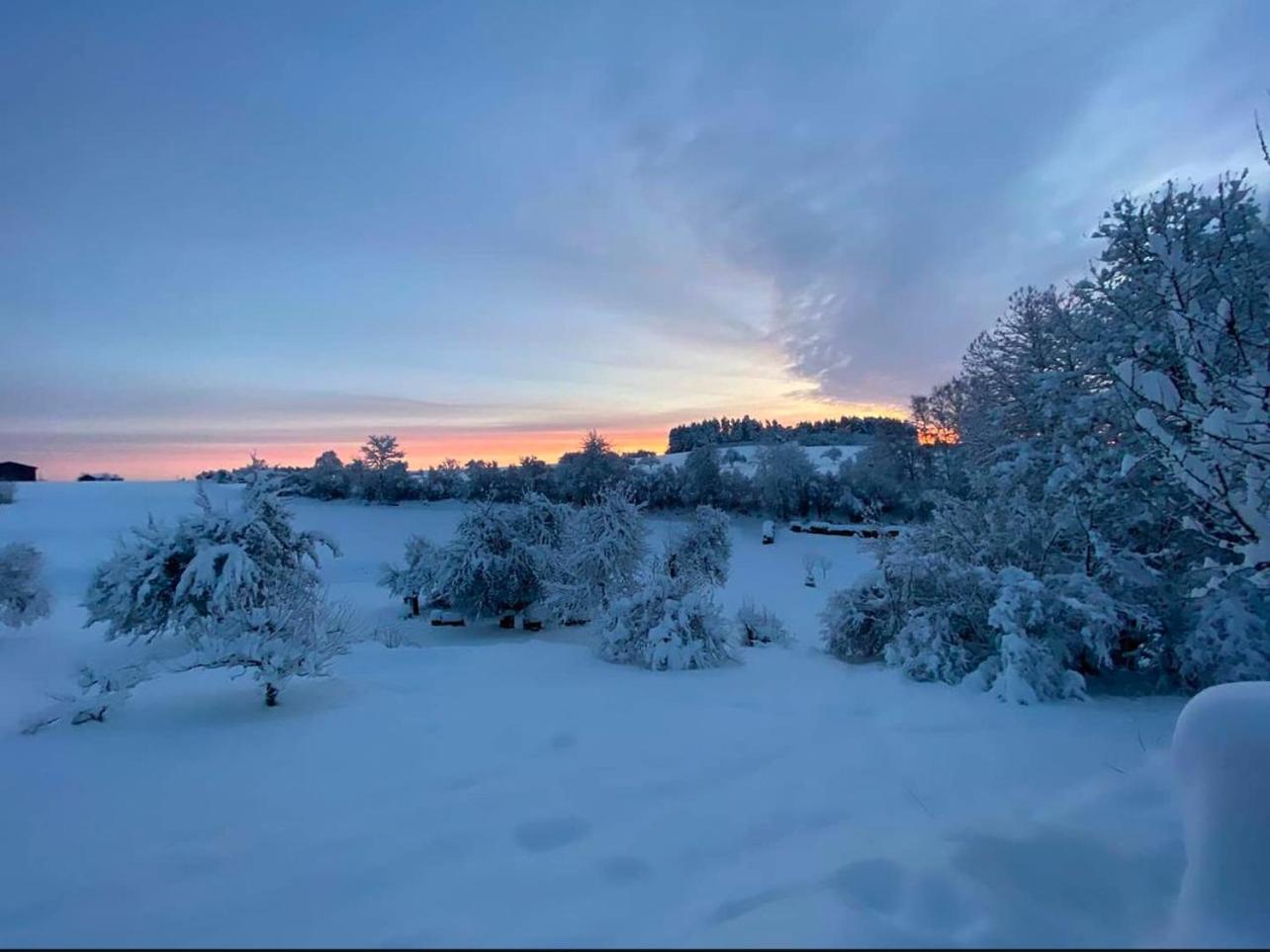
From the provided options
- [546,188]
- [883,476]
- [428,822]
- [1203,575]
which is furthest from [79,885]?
[883,476]

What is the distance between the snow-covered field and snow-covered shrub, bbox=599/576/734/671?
2.04 meters

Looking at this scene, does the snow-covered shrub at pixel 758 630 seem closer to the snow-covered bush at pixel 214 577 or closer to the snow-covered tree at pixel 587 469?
the snow-covered bush at pixel 214 577

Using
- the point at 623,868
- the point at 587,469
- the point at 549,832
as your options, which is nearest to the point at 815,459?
the point at 587,469

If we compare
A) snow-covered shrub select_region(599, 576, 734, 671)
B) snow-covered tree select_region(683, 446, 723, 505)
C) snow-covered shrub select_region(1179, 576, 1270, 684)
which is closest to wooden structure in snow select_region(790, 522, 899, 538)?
snow-covered tree select_region(683, 446, 723, 505)

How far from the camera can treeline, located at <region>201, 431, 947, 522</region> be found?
37438 mm

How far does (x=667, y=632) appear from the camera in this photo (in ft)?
28.0

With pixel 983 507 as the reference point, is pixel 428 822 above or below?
below

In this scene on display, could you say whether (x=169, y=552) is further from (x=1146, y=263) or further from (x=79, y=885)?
(x=1146, y=263)

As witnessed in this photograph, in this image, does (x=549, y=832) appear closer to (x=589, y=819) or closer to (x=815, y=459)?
(x=589, y=819)

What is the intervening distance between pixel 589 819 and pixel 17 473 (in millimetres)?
62415

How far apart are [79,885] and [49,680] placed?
726 centimetres

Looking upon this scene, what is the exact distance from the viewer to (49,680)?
25.2ft

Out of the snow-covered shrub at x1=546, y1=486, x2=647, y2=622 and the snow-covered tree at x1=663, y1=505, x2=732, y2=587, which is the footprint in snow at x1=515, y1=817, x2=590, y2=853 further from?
the snow-covered tree at x1=663, y1=505, x2=732, y2=587

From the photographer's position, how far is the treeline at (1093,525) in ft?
18.7
